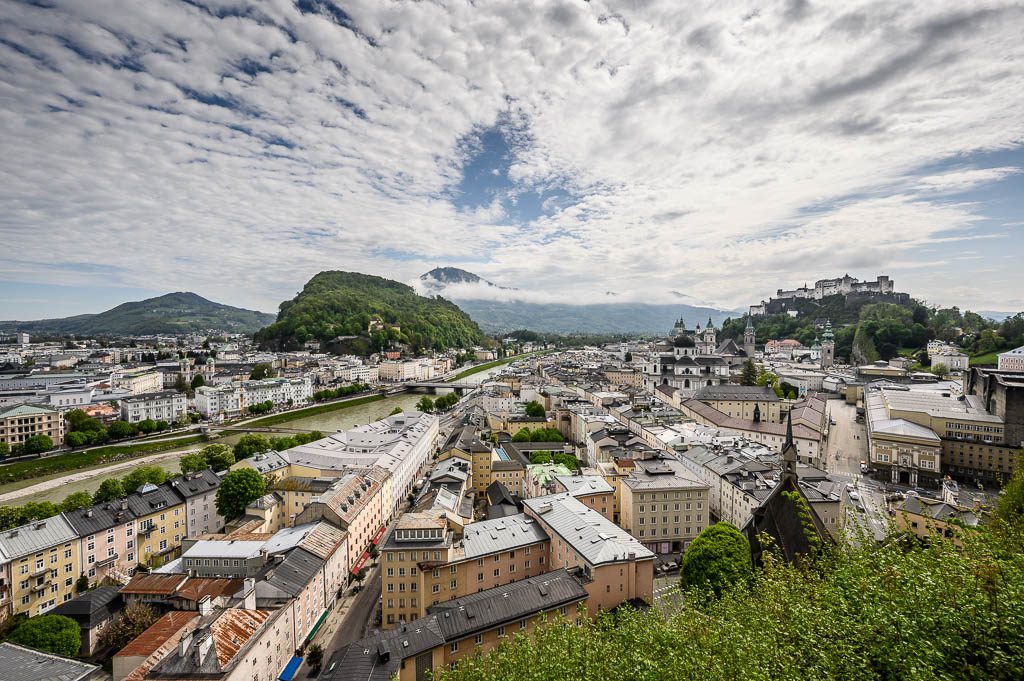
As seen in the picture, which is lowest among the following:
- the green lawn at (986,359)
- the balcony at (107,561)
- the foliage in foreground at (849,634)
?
the balcony at (107,561)

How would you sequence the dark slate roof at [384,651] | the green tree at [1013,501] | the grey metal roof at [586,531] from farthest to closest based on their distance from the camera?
the green tree at [1013,501] < the grey metal roof at [586,531] < the dark slate roof at [384,651]

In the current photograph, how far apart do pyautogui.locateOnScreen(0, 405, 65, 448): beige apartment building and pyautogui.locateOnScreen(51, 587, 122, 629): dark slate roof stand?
29605 mm

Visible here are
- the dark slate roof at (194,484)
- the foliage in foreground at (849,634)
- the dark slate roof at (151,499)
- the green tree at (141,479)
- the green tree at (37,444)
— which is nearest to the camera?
the foliage in foreground at (849,634)

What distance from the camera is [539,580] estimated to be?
41.7ft

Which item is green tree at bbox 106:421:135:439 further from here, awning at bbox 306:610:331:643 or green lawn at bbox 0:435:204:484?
awning at bbox 306:610:331:643

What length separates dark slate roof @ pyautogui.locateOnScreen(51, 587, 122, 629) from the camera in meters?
13.2

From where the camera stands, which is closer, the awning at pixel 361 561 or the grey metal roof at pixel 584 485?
the awning at pixel 361 561

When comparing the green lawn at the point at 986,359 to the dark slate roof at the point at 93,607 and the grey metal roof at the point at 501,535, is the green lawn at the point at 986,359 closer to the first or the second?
the grey metal roof at the point at 501,535

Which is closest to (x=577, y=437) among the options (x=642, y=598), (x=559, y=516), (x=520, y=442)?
(x=520, y=442)

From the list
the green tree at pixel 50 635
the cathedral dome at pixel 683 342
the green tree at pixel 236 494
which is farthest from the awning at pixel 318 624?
the cathedral dome at pixel 683 342

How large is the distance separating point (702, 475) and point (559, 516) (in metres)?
11.0

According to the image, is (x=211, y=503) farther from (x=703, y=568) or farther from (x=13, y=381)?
(x=13, y=381)

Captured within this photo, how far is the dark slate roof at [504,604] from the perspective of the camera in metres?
11.1

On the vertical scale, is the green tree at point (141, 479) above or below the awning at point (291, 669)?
above
